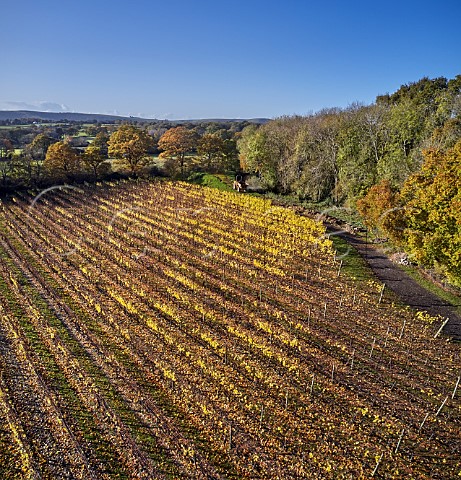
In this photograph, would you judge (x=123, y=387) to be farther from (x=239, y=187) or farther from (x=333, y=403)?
(x=239, y=187)

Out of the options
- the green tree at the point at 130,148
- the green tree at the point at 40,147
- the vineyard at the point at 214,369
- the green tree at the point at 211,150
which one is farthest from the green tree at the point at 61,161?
the vineyard at the point at 214,369

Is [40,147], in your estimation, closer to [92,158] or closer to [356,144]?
[92,158]

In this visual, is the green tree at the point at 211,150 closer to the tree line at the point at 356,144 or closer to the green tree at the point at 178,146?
the green tree at the point at 178,146

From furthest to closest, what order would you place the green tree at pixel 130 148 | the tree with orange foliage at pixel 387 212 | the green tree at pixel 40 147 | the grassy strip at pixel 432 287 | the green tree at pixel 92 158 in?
the green tree at pixel 40 147, the green tree at pixel 130 148, the green tree at pixel 92 158, the tree with orange foliage at pixel 387 212, the grassy strip at pixel 432 287

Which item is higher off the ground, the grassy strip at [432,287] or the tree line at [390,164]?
the tree line at [390,164]

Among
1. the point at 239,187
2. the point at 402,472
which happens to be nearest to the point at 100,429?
the point at 402,472

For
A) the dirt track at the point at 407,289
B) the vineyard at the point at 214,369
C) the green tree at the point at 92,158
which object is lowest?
the vineyard at the point at 214,369

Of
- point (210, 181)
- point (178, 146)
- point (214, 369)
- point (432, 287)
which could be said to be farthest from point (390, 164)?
point (178, 146)
